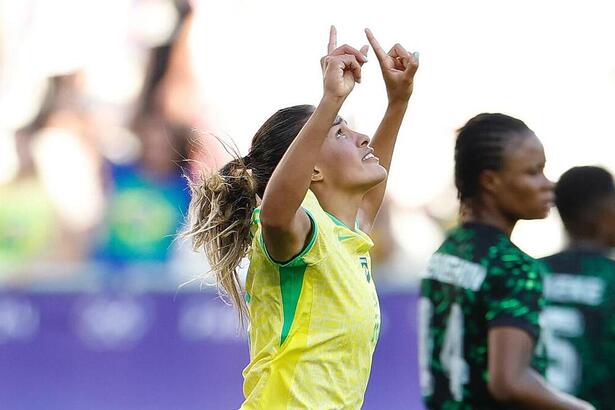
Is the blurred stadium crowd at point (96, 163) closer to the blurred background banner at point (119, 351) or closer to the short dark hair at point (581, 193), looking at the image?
the blurred background banner at point (119, 351)

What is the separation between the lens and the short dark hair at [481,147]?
14.4 ft

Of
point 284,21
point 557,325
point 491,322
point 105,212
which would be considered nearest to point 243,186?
point 491,322

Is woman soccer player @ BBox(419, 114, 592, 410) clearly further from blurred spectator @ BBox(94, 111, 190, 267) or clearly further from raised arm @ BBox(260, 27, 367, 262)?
blurred spectator @ BBox(94, 111, 190, 267)

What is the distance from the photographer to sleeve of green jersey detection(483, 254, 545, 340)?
4078 millimetres

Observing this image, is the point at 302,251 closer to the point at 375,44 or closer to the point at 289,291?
the point at 289,291

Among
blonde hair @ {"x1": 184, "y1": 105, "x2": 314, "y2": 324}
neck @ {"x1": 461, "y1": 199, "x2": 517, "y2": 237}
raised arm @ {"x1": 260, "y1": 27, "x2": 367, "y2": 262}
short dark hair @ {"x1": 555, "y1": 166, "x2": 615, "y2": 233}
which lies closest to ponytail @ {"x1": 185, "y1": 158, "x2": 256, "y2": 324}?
blonde hair @ {"x1": 184, "y1": 105, "x2": 314, "y2": 324}

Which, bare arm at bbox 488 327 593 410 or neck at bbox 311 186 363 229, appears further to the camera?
neck at bbox 311 186 363 229

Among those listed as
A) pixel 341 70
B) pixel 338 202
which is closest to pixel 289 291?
pixel 338 202

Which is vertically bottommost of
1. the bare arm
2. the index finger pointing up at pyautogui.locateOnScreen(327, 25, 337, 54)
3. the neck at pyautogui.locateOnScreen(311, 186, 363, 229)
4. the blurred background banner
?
the blurred background banner

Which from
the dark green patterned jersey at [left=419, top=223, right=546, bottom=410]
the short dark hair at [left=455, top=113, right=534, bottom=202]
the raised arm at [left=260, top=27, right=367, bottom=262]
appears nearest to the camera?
the raised arm at [left=260, top=27, right=367, bottom=262]

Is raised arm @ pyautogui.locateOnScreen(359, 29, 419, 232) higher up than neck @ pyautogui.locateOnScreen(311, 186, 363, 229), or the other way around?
raised arm @ pyautogui.locateOnScreen(359, 29, 419, 232)

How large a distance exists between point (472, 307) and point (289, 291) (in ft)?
1.80

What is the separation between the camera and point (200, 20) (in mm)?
8773

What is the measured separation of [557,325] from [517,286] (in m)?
0.88
